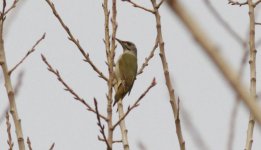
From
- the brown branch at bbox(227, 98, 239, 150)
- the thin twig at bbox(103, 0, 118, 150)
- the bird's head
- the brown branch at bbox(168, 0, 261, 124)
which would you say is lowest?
the brown branch at bbox(168, 0, 261, 124)

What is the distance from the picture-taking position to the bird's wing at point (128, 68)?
6.70 metres

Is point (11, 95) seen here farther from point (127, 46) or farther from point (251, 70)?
point (127, 46)

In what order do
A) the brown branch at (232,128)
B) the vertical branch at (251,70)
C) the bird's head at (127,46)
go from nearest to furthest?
the brown branch at (232,128)
the vertical branch at (251,70)
the bird's head at (127,46)

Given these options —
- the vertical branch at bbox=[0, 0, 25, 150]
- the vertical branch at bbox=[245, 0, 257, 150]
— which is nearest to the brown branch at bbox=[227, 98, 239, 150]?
the vertical branch at bbox=[245, 0, 257, 150]

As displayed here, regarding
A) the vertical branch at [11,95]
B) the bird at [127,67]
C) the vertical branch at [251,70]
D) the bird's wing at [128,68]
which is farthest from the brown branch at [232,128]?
the bird's wing at [128,68]

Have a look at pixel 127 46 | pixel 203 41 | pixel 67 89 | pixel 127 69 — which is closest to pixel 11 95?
pixel 67 89

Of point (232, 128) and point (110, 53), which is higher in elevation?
point (110, 53)

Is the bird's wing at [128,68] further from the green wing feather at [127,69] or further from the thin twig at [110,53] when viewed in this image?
the thin twig at [110,53]

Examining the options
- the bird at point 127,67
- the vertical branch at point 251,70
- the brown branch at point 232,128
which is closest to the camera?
the brown branch at point 232,128

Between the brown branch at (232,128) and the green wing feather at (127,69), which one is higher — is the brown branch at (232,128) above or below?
below

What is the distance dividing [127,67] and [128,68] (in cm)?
3

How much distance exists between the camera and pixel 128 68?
7023 millimetres

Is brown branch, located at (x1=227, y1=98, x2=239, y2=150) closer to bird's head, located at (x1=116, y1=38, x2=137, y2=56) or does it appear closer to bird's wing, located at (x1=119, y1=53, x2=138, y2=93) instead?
bird's wing, located at (x1=119, y1=53, x2=138, y2=93)

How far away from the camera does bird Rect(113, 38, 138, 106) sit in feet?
21.5
